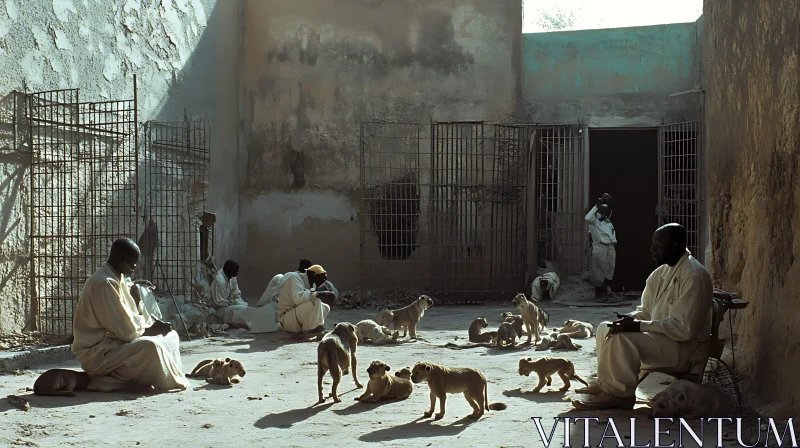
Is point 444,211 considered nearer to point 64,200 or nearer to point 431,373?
point 64,200

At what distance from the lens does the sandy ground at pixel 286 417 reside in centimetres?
607

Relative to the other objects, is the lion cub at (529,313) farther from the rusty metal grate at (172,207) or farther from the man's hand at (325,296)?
the rusty metal grate at (172,207)

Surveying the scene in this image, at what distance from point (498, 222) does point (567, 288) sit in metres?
1.85

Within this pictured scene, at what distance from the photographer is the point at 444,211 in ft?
57.2

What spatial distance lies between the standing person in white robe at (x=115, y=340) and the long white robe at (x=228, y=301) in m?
4.76

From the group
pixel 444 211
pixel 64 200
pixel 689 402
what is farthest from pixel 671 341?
pixel 444 211

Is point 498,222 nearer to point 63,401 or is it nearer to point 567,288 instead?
point 567,288

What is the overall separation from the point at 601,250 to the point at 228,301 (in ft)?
22.8

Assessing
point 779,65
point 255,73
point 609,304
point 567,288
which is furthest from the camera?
point 255,73

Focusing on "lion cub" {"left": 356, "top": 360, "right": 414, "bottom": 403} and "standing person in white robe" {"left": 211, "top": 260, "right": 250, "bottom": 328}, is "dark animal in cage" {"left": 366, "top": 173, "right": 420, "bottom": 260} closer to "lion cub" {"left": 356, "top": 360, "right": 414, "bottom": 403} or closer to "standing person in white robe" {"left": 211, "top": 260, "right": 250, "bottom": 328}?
"standing person in white robe" {"left": 211, "top": 260, "right": 250, "bottom": 328}

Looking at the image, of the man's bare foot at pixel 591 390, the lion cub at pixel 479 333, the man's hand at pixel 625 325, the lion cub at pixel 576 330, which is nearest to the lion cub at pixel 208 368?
the man's bare foot at pixel 591 390

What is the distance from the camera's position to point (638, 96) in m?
17.2

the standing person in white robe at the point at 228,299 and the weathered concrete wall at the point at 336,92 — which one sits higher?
the weathered concrete wall at the point at 336,92

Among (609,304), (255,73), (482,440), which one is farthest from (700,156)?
(482,440)
